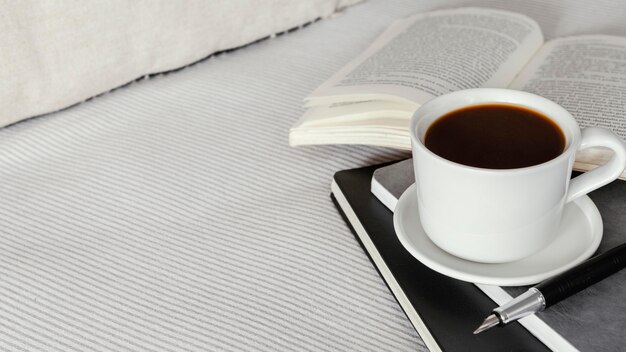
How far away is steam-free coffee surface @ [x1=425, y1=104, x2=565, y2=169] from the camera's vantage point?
1.38ft

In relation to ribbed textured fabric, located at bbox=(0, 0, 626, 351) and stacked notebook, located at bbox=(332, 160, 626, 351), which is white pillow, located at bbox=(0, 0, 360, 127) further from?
stacked notebook, located at bbox=(332, 160, 626, 351)

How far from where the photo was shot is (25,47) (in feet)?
2.16

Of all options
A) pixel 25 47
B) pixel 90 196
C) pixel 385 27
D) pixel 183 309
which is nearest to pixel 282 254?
pixel 183 309

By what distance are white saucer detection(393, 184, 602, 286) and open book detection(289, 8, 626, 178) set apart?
67 millimetres

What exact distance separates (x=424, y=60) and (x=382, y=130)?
13 cm

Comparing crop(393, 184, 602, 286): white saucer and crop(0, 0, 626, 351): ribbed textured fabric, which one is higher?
crop(393, 184, 602, 286): white saucer

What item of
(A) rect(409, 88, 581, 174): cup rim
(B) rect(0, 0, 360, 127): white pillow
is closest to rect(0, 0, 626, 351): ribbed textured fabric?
(B) rect(0, 0, 360, 127): white pillow

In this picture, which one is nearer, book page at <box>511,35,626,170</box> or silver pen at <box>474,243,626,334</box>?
silver pen at <box>474,243,626,334</box>

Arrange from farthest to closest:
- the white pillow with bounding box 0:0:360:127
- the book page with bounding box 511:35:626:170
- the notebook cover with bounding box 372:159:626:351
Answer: the white pillow with bounding box 0:0:360:127 → the book page with bounding box 511:35:626:170 → the notebook cover with bounding box 372:159:626:351

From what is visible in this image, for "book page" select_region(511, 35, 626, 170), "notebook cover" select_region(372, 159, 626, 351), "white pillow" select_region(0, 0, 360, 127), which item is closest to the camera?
"notebook cover" select_region(372, 159, 626, 351)

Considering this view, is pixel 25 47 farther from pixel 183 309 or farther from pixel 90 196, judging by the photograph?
A: pixel 183 309

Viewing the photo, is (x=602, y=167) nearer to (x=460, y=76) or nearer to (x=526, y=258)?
(x=526, y=258)

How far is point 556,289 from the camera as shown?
15.7 inches

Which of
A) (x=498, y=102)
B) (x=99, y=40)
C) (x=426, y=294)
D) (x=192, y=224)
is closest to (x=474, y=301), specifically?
(x=426, y=294)
